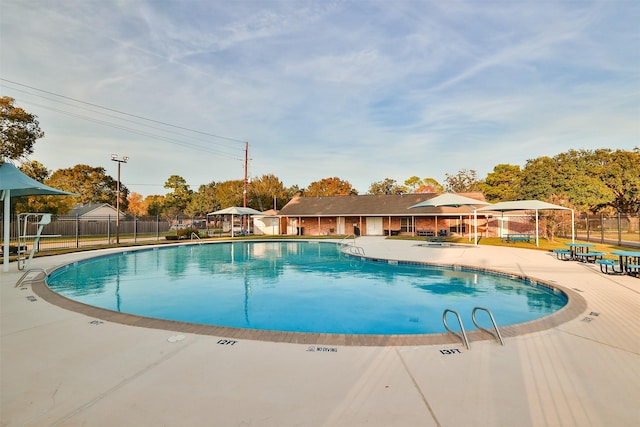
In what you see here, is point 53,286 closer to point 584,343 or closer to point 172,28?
point 584,343

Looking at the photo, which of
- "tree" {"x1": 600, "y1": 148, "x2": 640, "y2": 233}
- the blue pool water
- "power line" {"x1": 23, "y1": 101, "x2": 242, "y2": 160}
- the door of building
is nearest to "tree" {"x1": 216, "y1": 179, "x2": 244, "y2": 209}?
"power line" {"x1": 23, "y1": 101, "x2": 242, "y2": 160}

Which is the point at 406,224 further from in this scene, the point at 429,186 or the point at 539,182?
the point at 429,186

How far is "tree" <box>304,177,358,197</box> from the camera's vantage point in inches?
2192

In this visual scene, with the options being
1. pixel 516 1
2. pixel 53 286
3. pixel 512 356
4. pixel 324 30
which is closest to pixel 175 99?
pixel 324 30

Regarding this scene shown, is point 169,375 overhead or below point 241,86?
below

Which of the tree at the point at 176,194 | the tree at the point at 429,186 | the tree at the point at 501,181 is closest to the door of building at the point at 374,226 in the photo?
the tree at the point at 501,181

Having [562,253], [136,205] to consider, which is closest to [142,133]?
[562,253]

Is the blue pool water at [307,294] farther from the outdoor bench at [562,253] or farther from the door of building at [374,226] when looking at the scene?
the door of building at [374,226]

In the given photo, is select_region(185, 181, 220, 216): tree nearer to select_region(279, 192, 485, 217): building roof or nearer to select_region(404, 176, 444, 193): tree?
select_region(279, 192, 485, 217): building roof

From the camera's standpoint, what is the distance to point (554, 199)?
20.0m

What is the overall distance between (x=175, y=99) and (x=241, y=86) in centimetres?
451

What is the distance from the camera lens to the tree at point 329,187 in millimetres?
55688

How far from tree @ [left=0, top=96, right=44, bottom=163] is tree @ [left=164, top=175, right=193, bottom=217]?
3232 centimetres

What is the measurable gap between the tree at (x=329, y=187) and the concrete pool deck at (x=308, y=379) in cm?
5111
